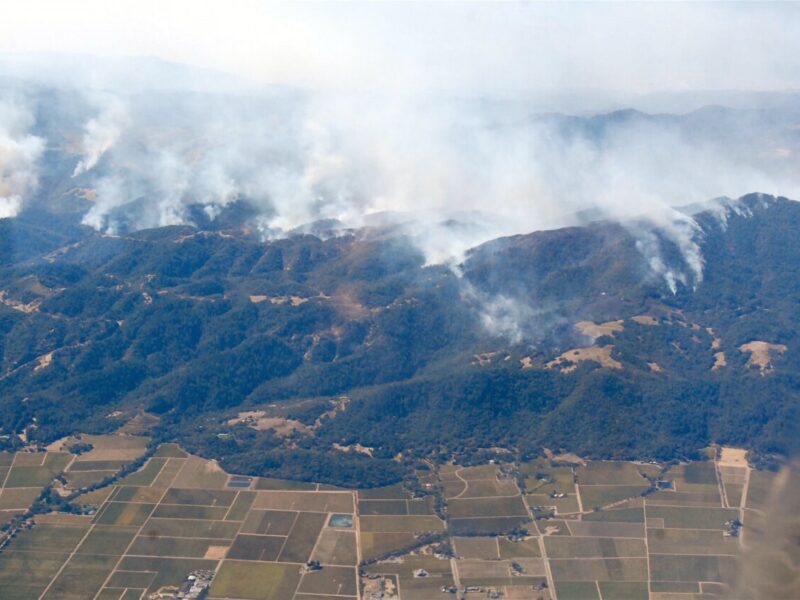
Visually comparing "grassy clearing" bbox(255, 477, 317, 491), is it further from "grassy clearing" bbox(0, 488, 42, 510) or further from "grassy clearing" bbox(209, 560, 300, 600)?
"grassy clearing" bbox(0, 488, 42, 510)

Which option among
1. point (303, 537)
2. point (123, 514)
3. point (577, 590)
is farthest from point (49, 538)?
point (577, 590)

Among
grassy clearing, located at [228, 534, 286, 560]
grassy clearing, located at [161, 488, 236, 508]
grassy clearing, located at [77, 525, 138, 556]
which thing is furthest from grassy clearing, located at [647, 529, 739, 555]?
grassy clearing, located at [77, 525, 138, 556]

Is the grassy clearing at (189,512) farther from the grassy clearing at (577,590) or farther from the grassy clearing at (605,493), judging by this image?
the grassy clearing at (605,493)

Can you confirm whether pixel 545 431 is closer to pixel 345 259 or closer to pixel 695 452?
pixel 695 452

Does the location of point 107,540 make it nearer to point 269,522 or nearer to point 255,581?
point 269,522

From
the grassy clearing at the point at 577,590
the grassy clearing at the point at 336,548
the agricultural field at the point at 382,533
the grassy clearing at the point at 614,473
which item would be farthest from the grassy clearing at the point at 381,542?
the grassy clearing at the point at 614,473

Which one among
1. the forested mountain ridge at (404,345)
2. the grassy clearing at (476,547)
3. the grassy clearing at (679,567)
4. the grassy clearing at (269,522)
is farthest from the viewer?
the forested mountain ridge at (404,345)
